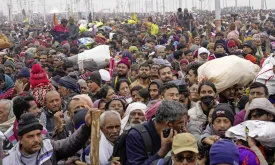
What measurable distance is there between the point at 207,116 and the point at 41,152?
82.2 inches

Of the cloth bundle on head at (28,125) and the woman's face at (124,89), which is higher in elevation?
the cloth bundle on head at (28,125)

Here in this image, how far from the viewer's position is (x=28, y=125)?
387cm

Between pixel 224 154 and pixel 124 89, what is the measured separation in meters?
3.83

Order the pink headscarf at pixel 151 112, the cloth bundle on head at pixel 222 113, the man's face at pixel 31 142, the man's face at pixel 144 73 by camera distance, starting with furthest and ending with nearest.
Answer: the man's face at pixel 144 73
the pink headscarf at pixel 151 112
the cloth bundle on head at pixel 222 113
the man's face at pixel 31 142

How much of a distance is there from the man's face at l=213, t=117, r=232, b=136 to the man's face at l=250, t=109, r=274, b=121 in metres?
0.23

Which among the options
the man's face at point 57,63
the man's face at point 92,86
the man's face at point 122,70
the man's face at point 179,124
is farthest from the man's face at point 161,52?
the man's face at point 179,124

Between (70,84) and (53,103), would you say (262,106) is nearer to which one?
(53,103)

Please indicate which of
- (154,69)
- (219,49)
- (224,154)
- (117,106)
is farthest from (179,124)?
(219,49)

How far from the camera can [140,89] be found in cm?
672

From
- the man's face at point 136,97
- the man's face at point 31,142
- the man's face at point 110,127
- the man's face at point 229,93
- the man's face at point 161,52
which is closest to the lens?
the man's face at point 31,142

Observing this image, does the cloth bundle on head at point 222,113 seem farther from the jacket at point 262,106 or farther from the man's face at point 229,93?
the man's face at point 229,93

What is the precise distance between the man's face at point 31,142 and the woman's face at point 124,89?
3.37 metres

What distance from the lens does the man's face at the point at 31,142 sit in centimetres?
380

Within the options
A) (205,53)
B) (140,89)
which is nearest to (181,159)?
(140,89)
